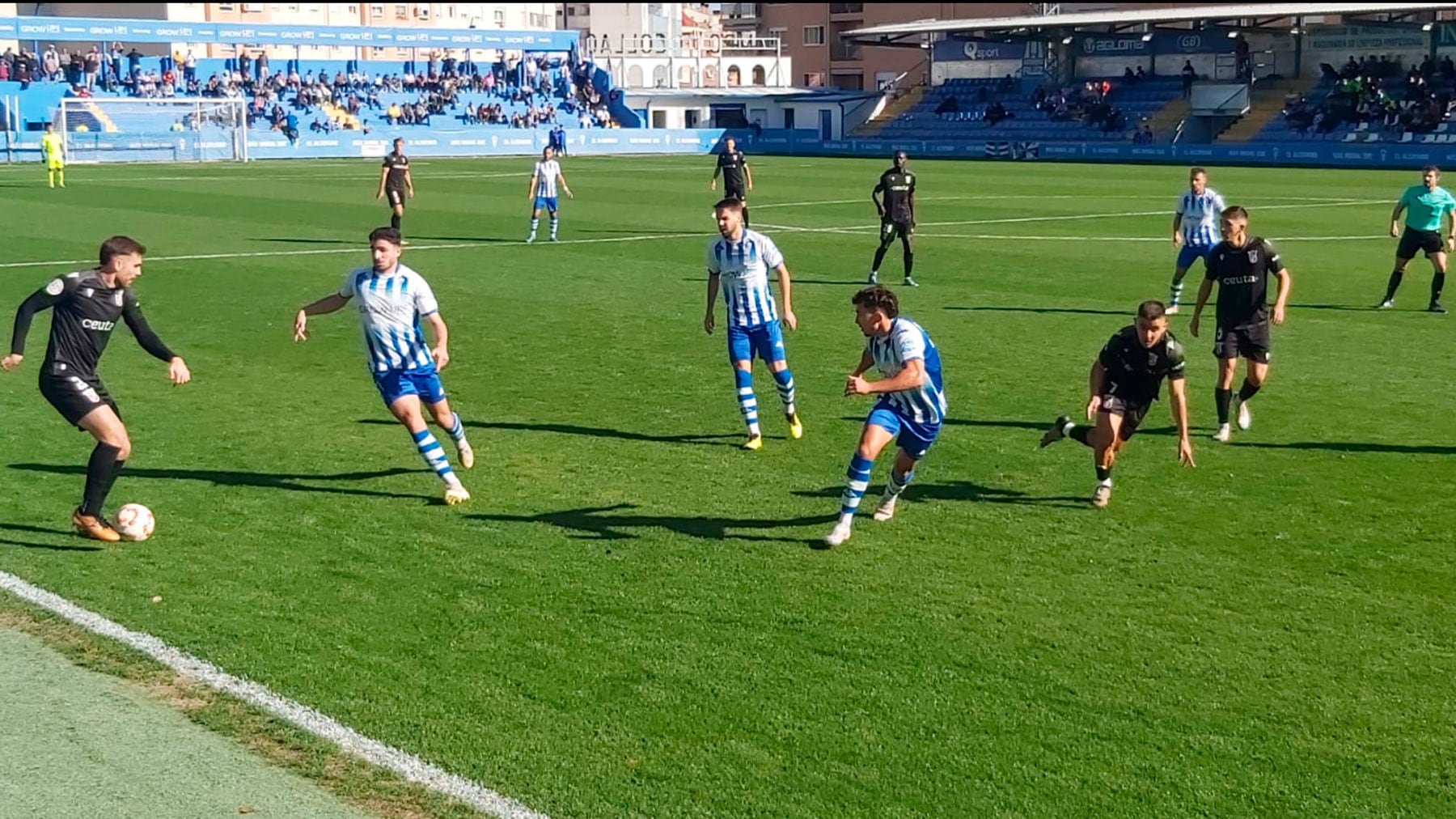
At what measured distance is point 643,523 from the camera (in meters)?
10.7

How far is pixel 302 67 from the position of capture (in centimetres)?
7688

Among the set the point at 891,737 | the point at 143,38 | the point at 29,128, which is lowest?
the point at 891,737

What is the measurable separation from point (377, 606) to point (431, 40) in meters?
73.3

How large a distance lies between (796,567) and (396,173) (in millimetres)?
24779

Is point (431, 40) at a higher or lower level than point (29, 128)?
higher

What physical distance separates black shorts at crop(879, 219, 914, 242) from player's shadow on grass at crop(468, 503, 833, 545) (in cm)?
1327

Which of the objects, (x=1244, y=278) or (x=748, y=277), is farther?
(x=1244, y=278)

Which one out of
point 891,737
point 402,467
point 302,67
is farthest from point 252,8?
point 891,737

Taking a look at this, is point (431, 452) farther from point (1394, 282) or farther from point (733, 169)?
point (733, 169)

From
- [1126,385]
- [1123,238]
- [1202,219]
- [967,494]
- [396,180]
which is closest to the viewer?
[1126,385]

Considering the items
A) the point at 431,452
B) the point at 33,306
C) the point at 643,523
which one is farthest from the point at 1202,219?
the point at 33,306

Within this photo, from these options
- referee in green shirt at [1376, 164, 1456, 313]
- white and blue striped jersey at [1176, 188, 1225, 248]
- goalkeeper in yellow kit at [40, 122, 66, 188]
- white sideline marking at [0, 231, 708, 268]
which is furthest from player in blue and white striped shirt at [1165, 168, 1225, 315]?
goalkeeper in yellow kit at [40, 122, 66, 188]

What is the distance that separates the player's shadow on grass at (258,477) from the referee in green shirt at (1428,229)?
1446 cm

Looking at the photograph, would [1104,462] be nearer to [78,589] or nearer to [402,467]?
[402,467]
